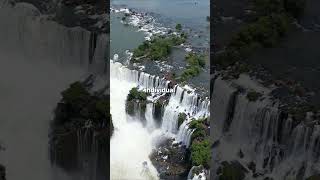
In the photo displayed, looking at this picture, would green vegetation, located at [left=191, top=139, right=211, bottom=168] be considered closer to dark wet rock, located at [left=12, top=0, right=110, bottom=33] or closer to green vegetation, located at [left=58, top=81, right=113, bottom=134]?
green vegetation, located at [left=58, top=81, right=113, bottom=134]

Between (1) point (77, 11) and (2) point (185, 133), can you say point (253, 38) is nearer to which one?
(1) point (77, 11)

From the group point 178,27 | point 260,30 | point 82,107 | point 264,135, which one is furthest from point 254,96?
point 178,27

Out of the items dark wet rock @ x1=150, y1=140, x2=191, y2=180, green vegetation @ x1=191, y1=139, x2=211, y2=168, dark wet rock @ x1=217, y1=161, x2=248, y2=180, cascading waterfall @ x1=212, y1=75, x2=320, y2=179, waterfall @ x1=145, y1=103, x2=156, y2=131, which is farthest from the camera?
waterfall @ x1=145, y1=103, x2=156, y2=131

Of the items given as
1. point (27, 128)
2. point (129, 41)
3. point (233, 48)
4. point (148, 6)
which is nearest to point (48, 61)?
point (27, 128)

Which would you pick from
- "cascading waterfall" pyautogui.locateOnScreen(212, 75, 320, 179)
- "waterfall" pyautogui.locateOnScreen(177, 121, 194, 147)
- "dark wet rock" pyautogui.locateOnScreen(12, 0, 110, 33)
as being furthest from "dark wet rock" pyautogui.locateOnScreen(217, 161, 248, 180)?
"waterfall" pyautogui.locateOnScreen(177, 121, 194, 147)

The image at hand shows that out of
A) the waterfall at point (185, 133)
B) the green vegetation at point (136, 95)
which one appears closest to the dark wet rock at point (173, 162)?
the waterfall at point (185, 133)

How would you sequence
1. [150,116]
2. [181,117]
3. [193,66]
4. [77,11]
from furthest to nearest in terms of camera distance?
[150,116]
[193,66]
[181,117]
[77,11]

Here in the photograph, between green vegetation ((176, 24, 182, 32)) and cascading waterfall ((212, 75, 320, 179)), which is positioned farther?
green vegetation ((176, 24, 182, 32))
